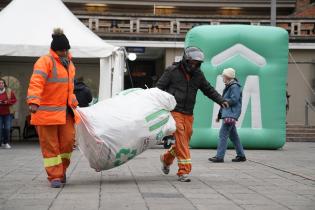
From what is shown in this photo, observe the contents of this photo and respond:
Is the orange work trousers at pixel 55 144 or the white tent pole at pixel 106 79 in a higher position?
the white tent pole at pixel 106 79

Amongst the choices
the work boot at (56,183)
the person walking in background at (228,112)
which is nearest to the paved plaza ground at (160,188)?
the work boot at (56,183)

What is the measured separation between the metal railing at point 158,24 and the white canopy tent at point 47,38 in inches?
326

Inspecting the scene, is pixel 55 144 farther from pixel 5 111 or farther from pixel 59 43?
pixel 5 111

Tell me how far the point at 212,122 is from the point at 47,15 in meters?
5.03

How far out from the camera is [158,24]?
24719 mm

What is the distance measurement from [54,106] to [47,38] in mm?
7582

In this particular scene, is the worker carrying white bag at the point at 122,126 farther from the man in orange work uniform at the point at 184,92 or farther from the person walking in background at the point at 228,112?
the person walking in background at the point at 228,112

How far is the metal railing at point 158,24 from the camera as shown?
2436 centimetres

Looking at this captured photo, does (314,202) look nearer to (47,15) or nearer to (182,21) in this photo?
(47,15)

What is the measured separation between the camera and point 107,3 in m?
34.3

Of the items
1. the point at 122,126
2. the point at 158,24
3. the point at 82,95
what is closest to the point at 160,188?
the point at 122,126

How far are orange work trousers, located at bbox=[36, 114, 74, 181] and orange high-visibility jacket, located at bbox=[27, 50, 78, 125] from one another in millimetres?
130

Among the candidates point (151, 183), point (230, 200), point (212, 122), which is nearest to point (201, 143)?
point (212, 122)

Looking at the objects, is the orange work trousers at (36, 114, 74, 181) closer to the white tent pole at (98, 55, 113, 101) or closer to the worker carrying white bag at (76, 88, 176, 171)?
the worker carrying white bag at (76, 88, 176, 171)
